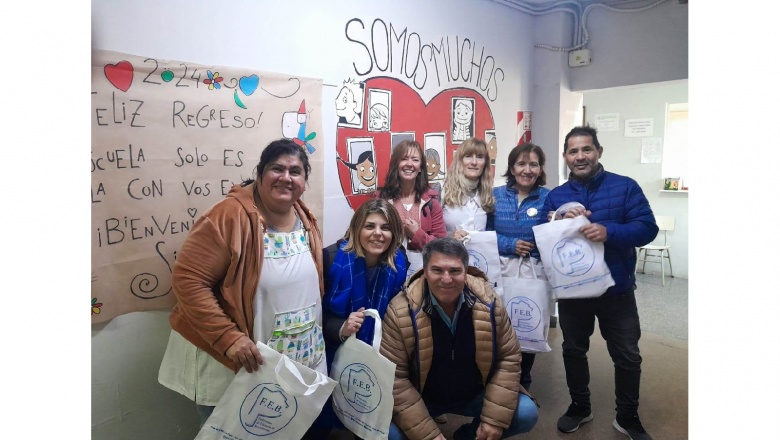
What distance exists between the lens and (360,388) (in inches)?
53.4

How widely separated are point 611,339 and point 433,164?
114 centimetres

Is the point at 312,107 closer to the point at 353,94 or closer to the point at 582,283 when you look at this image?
the point at 353,94

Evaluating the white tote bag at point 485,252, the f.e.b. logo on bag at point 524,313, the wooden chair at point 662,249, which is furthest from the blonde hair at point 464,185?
the wooden chair at point 662,249

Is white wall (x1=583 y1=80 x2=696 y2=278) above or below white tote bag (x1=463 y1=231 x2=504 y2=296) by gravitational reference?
above

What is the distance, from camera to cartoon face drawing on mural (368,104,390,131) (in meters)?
2.04

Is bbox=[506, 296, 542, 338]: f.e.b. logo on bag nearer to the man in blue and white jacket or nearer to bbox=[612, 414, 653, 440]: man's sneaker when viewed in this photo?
the man in blue and white jacket

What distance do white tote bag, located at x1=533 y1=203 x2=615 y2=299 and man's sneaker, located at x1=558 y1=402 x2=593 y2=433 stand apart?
21.3 inches

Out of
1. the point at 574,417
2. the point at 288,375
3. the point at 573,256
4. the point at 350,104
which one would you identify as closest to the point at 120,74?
the point at 350,104

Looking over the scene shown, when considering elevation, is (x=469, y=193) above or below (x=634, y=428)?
above

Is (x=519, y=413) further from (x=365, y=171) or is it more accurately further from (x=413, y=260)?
(x=365, y=171)

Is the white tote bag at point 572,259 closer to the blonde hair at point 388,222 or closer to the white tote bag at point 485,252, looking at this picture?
the white tote bag at point 485,252

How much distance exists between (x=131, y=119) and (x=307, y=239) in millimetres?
613

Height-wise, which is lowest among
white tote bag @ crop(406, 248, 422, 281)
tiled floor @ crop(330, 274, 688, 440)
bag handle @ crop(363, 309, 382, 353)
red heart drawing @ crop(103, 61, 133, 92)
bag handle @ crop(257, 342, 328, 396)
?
tiled floor @ crop(330, 274, 688, 440)

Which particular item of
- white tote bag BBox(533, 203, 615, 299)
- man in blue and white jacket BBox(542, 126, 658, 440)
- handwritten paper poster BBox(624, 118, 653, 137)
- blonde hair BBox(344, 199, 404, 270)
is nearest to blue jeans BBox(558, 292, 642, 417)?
man in blue and white jacket BBox(542, 126, 658, 440)
